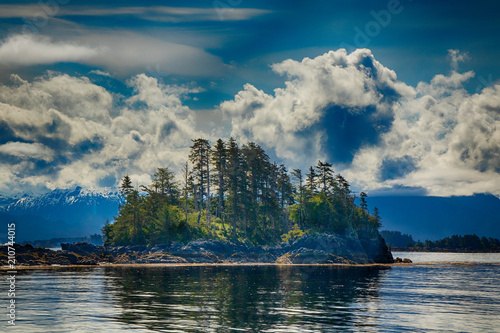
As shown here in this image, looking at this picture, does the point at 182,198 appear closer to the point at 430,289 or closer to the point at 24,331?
the point at 430,289

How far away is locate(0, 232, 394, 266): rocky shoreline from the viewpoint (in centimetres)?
13212

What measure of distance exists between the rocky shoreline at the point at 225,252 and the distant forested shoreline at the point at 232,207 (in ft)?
17.4

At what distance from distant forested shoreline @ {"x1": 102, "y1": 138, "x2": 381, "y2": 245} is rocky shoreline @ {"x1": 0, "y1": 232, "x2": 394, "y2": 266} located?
5.30 m

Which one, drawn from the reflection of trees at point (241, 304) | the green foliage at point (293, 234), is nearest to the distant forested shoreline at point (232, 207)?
the green foliage at point (293, 234)

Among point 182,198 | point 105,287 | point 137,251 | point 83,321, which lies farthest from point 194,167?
point 83,321

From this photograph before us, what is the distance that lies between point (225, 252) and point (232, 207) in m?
19.4

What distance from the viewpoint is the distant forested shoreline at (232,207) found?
146 m

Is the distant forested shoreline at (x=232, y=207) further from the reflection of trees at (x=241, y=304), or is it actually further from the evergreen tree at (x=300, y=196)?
the reflection of trees at (x=241, y=304)

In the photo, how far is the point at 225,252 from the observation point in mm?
138875

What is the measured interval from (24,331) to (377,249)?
5172 inches

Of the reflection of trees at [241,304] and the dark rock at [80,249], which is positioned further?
the dark rock at [80,249]

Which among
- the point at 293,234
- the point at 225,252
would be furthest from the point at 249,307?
the point at 293,234

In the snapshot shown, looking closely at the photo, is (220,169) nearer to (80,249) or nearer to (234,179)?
(234,179)

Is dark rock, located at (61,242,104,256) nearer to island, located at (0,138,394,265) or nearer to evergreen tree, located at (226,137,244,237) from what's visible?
island, located at (0,138,394,265)
